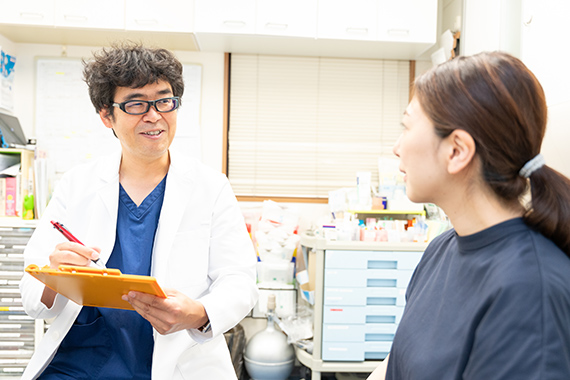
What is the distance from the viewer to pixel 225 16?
251 centimetres

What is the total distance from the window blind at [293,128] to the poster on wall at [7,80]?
1.35 m

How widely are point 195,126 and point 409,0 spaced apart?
1.50m

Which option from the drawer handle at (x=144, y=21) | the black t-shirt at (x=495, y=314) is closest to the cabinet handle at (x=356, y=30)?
the drawer handle at (x=144, y=21)

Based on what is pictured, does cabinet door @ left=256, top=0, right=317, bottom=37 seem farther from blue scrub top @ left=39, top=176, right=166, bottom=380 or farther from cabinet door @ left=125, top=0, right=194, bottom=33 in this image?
blue scrub top @ left=39, top=176, right=166, bottom=380

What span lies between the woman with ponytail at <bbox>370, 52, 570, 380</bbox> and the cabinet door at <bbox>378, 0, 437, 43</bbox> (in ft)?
6.15

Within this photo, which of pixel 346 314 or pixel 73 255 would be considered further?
pixel 346 314

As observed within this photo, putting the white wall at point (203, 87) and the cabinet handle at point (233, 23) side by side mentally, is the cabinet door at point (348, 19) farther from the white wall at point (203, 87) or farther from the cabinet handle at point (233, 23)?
the white wall at point (203, 87)

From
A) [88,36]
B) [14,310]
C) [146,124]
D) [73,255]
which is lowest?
[14,310]

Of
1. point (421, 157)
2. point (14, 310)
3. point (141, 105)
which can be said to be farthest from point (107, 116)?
point (14, 310)

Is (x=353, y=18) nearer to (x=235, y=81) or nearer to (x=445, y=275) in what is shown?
(x=235, y=81)

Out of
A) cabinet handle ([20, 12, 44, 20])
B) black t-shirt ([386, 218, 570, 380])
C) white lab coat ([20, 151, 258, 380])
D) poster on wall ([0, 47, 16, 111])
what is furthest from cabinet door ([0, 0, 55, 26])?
black t-shirt ([386, 218, 570, 380])

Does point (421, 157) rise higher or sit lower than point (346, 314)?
higher

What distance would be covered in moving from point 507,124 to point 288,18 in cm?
201

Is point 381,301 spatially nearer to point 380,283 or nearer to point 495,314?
point 380,283
